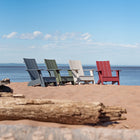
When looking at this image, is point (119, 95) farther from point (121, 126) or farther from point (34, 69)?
point (34, 69)

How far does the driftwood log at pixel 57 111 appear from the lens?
2502mm

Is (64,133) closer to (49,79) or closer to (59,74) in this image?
(49,79)

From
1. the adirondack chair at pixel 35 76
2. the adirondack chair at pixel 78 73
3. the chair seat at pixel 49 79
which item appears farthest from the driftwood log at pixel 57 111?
the adirondack chair at pixel 78 73

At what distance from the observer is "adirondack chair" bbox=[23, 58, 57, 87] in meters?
7.62

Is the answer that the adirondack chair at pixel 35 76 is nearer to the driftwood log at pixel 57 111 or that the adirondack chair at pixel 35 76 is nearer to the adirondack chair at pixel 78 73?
the adirondack chair at pixel 78 73

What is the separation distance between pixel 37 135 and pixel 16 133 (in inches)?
4.8

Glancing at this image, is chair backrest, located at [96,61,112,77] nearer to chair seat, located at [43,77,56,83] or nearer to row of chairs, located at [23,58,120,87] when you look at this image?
row of chairs, located at [23,58,120,87]

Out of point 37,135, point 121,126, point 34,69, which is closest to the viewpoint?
point 37,135

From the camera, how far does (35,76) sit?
8.03 meters

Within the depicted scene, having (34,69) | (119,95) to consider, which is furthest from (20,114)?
(34,69)

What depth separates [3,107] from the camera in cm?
260

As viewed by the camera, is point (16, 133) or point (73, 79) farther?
point (73, 79)

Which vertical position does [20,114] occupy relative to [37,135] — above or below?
below

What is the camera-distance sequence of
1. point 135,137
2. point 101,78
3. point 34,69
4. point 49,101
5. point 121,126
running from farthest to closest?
point 101,78 → point 34,69 → point 121,126 → point 49,101 → point 135,137
